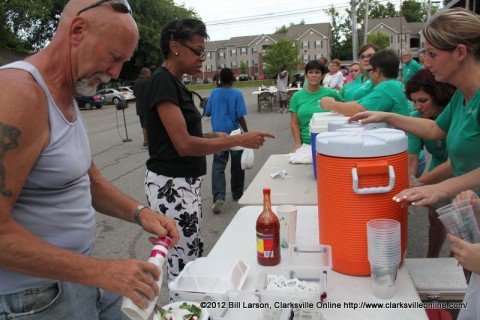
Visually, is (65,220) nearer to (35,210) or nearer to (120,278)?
(35,210)

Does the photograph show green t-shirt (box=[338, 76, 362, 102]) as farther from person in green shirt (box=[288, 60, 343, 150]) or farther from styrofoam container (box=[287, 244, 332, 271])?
styrofoam container (box=[287, 244, 332, 271])

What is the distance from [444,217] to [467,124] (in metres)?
0.65

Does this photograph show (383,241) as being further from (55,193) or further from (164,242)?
(55,193)

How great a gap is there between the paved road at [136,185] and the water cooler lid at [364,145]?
7.11 feet

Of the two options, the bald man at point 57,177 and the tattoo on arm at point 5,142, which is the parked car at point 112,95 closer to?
the bald man at point 57,177

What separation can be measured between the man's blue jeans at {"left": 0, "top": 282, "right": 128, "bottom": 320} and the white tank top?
0.03 meters

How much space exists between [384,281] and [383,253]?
0.35 ft

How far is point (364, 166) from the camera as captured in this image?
4.68ft

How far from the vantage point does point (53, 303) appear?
1243 mm

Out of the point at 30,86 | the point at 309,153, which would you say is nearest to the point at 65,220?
the point at 30,86

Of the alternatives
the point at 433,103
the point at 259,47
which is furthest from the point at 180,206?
the point at 259,47

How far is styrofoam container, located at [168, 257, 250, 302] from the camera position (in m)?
Answer: 1.44

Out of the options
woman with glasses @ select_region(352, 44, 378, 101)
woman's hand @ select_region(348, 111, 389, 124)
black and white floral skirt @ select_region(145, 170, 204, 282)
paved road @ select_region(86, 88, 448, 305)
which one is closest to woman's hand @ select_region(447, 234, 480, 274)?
woman's hand @ select_region(348, 111, 389, 124)

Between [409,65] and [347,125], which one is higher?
[409,65]
